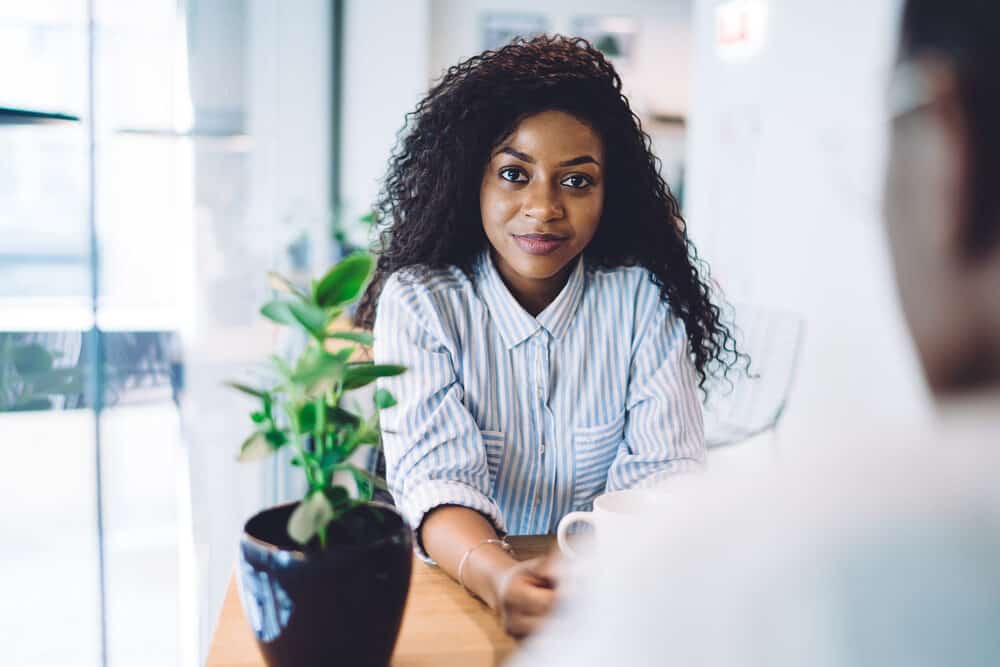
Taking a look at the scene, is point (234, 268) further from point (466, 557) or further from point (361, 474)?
point (361, 474)

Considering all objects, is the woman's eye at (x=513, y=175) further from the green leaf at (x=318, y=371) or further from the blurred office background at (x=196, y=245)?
the green leaf at (x=318, y=371)

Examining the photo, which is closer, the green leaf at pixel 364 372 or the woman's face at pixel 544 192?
the green leaf at pixel 364 372

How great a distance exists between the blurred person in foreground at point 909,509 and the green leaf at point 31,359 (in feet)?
3.11

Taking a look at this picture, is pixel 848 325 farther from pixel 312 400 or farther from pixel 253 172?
pixel 312 400

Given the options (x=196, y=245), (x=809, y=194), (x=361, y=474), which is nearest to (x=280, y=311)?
(x=361, y=474)

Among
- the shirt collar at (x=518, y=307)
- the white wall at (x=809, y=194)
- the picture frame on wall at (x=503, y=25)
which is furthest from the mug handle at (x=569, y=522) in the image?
the picture frame on wall at (x=503, y=25)

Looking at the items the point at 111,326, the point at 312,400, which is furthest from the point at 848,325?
the point at 312,400

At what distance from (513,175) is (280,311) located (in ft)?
1.94

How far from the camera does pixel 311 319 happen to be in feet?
2.12

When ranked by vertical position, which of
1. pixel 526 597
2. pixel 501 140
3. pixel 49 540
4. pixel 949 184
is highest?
pixel 501 140

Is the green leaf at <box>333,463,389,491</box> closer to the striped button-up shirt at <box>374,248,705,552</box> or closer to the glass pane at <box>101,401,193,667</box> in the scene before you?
the striped button-up shirt at <box>374,248,705,552</box>

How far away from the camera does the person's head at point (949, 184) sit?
1.05ft

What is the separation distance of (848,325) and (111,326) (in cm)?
252

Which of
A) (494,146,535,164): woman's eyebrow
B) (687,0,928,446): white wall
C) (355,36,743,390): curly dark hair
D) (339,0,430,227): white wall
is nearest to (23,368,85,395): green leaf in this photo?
(355,36,743,390): curly dark hair
